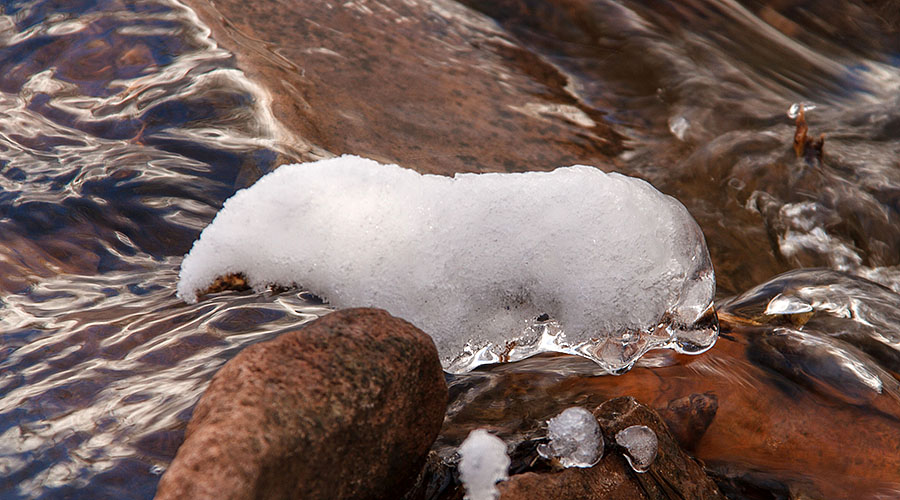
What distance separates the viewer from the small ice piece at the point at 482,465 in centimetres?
165

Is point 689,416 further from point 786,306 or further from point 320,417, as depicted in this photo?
point 320,417

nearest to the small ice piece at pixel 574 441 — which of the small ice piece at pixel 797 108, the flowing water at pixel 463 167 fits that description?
the flowing water at pixel 463 167

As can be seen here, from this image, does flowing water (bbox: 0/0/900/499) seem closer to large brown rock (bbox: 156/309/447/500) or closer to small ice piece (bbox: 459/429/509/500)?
small ice piece (bbox: 459/429/509/500)

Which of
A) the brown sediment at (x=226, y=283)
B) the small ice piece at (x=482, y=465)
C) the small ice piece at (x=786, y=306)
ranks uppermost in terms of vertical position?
the small ice piece at (x=482, y=465)

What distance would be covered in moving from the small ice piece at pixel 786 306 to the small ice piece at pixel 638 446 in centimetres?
107

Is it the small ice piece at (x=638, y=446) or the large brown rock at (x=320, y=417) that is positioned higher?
the large brown rock at (x=320, y=417)

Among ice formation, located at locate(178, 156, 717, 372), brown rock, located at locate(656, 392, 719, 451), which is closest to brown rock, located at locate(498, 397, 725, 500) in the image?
brown rock, located at locate(656, 392, 719, 451)

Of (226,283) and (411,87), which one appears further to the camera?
(411,87)

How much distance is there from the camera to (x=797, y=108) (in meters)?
4.42

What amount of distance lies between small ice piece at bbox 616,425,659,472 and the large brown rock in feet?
1.41

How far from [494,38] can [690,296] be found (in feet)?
9.28

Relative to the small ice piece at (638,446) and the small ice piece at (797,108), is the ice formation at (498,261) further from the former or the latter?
the small ice piece at (797,108)

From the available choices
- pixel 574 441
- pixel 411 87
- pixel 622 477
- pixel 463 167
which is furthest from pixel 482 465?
pixel 411 87

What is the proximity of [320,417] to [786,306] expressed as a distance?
6.10 ft
